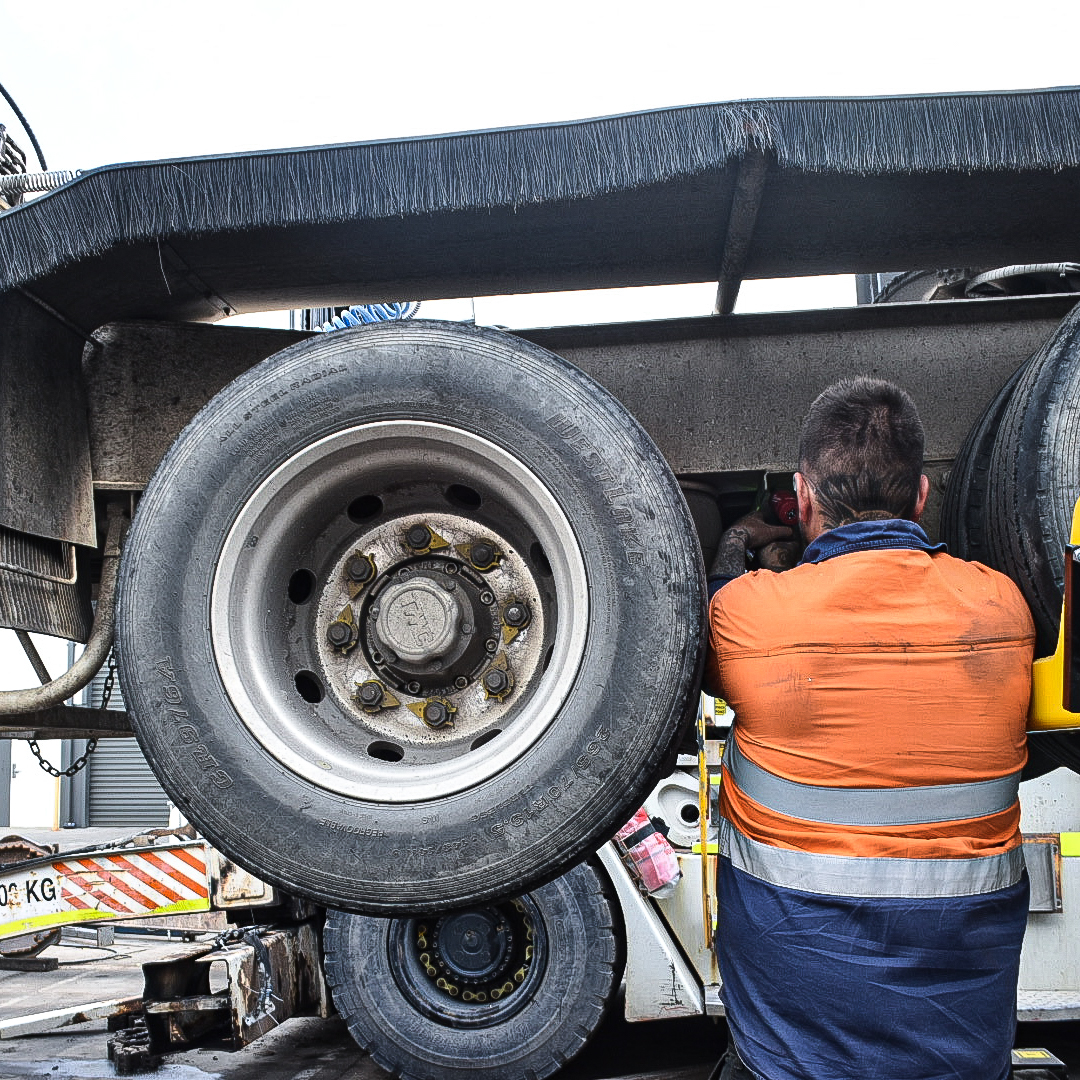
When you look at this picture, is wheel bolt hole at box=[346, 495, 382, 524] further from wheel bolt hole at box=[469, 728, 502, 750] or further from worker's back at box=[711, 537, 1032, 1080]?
worker's back at box=[711, 537, 1032, 1080]

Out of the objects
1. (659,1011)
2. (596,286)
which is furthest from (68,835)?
(596,286)

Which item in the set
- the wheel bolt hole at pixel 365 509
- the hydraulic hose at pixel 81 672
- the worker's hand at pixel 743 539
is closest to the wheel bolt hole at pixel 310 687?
the wheel bolt hole at pixel 365 509

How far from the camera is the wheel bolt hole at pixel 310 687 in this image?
2.09 m

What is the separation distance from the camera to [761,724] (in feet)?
5.58

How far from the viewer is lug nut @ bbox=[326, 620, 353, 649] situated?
6.95 ft

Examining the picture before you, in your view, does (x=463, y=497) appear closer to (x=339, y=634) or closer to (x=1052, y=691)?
(x=339, y=634)

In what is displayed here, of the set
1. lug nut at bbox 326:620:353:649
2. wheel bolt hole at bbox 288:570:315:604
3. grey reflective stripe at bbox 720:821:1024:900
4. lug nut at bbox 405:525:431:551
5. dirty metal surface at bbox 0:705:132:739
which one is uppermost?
lug nut at bbox 405:525:431:551

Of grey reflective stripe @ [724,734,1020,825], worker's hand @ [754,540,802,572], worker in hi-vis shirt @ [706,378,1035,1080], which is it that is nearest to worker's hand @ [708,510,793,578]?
worker's hand @ [754,540,802,572]

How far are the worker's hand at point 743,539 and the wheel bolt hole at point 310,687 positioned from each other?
2.95 ft

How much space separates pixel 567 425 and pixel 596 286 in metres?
0.83

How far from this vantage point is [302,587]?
215cm

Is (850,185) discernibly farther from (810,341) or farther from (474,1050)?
(474,1050)

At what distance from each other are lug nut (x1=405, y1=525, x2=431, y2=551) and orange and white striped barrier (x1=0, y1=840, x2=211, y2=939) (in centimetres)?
270

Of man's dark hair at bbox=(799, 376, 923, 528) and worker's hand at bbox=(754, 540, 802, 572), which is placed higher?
man's dark hair at bbox=(799, 376, 923, 528)
